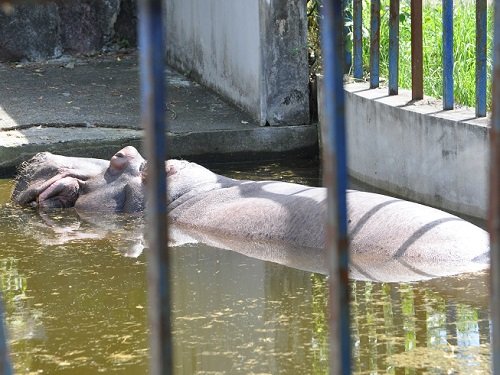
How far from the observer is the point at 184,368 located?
3.58 m

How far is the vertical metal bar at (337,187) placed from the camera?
4.54ft

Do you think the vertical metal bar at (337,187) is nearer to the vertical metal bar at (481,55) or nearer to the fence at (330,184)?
the fence at (330,184)

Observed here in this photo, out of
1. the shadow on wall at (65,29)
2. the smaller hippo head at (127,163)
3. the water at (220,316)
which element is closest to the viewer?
the water at (220,316)

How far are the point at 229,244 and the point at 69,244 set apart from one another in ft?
3.20

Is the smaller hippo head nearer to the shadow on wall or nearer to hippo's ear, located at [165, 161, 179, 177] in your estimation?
hippo's ear, located at [165, 161, 179, 177]

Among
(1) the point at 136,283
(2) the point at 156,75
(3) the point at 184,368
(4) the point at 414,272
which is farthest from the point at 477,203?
(2) the point at 156,75

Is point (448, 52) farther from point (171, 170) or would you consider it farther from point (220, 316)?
point (220, 316)

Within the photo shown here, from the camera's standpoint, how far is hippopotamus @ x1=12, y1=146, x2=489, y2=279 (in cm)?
484

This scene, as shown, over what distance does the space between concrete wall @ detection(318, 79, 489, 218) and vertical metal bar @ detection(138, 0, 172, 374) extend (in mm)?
4463

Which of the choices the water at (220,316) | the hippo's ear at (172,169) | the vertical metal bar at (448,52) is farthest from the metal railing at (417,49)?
the water at (220,316)

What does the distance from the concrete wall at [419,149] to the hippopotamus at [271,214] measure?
0.71 m

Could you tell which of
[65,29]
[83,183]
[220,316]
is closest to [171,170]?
[83,183]

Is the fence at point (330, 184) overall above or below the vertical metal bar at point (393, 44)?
above

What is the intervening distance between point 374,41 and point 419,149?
109cm
